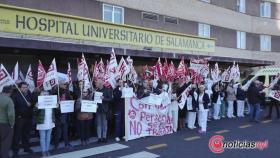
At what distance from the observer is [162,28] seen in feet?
71.8

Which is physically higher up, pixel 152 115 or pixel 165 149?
pixel 152 115

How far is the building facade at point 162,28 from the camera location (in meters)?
13.3

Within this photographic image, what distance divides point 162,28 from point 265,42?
15.0 m

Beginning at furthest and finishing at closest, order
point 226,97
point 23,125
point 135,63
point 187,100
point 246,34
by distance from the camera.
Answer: point 246,34 < point 135,63 < point 226,97 < point 187,100 < point 23,125

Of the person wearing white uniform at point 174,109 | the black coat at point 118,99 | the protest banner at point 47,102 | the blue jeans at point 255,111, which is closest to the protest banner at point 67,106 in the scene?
the protest banner at point 47,102

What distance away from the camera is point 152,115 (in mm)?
12688

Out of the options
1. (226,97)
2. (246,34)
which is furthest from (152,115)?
(246,34)

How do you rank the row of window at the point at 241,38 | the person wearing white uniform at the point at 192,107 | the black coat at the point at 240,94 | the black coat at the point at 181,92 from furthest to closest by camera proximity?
the row of window at the point at 241,38 → the black coat at the point at 240,94 → the person wearing white uniform at the point at 192,107 → the black coat at the point at 181,92

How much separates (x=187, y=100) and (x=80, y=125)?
4.43 m

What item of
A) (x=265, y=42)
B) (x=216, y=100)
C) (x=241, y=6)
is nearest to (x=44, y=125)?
(x=216, y=100)

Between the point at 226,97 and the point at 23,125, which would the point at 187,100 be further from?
the point at 23,125

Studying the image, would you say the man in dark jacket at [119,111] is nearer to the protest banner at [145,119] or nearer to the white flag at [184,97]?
the protest banner at [145,119]

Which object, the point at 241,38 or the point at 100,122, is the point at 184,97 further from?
the point at 241,38

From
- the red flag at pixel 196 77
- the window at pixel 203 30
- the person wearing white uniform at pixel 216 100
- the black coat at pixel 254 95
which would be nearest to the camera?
the red flag at pixel 196 77
